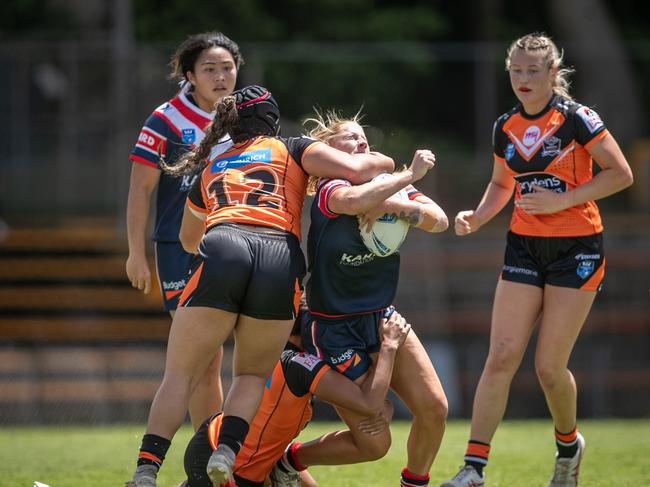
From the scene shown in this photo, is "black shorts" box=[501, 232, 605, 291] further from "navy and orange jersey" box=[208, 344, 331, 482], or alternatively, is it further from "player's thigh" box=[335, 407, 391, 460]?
"navy and orange jersey" box=[208, 344, 331, 482]

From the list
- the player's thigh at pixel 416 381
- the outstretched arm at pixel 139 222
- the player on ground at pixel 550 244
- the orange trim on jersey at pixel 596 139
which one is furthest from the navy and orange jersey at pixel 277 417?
the orange trim on jersey at pixel 596 139

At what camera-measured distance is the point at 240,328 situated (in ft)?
14.1

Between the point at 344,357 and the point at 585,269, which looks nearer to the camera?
the point at 344,357


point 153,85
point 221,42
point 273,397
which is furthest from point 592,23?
point 273,397

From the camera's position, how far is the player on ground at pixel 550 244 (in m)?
5.09

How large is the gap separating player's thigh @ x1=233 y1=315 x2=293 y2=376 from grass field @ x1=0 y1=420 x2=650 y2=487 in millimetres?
1475

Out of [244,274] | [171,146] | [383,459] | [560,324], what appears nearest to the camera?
[244,274]

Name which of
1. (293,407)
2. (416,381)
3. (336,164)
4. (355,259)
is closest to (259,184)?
(336,164)

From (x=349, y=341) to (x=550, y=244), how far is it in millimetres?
1281

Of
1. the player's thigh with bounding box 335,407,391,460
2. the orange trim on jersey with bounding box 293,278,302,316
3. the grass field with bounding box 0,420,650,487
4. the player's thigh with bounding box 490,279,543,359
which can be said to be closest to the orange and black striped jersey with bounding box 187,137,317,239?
the orange trim on jersey with bounding box 293,278,302,316

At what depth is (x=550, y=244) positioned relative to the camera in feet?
17.0

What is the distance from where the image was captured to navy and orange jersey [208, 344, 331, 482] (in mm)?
4566

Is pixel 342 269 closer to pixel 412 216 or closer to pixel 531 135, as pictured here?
pixel 412 216

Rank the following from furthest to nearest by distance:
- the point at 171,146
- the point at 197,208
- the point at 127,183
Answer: the point at 127,183, the point at 171,146, the point at 197,208
